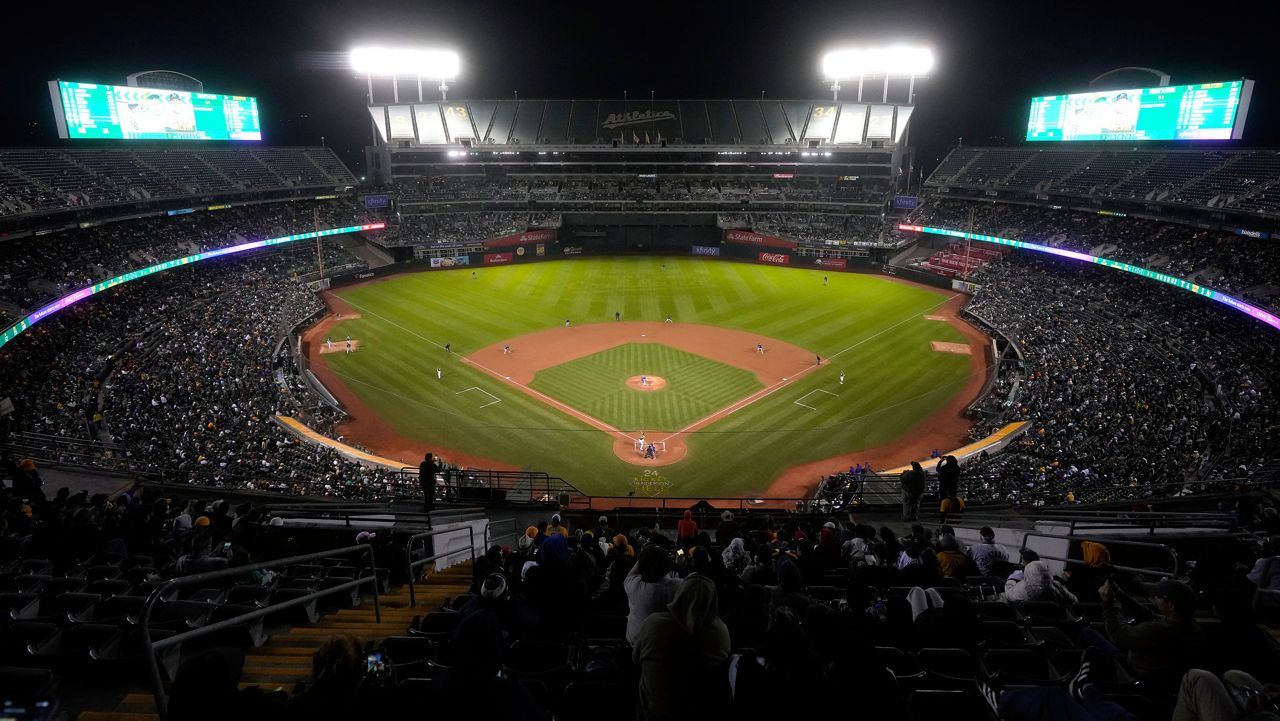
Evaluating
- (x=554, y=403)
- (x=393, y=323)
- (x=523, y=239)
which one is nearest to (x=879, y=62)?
(x=523, y=239)

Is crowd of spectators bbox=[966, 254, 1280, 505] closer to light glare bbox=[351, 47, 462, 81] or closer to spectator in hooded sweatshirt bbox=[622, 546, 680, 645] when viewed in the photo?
spectator in hooded sweatshirt bbox=[622, 546, 680, 645]

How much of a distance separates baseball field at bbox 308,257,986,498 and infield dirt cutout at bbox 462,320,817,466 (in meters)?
0.15

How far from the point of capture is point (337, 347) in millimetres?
38531

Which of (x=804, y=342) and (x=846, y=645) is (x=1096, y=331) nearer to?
(x=804, y=342)

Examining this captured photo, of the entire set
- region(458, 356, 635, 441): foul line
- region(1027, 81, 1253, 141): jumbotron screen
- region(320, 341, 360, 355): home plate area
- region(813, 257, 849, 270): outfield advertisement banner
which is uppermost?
region(1027, 81, 1253, 141): jumbotron screen

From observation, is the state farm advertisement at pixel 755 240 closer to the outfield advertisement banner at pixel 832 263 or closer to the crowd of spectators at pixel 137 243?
the outfield advertisement banner at pixel 832 263

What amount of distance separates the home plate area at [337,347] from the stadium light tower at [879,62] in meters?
57.7

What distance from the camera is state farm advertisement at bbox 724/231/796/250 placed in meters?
65.5

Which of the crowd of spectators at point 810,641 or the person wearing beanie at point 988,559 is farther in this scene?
the person wearing beanie at point 988,559

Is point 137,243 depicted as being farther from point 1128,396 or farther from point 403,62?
point 1128,396

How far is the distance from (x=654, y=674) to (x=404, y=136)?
8144cm

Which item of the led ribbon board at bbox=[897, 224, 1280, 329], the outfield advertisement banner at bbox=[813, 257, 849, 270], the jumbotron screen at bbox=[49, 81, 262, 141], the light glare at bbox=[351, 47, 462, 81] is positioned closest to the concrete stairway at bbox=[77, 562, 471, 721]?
the led ribbon board at bbox=[897, 224, 1280, 329]

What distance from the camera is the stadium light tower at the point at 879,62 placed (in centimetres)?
6619

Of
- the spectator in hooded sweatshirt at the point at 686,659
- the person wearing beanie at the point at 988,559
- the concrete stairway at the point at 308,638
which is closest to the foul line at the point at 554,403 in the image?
the concrete stairway at the point at 308,638
